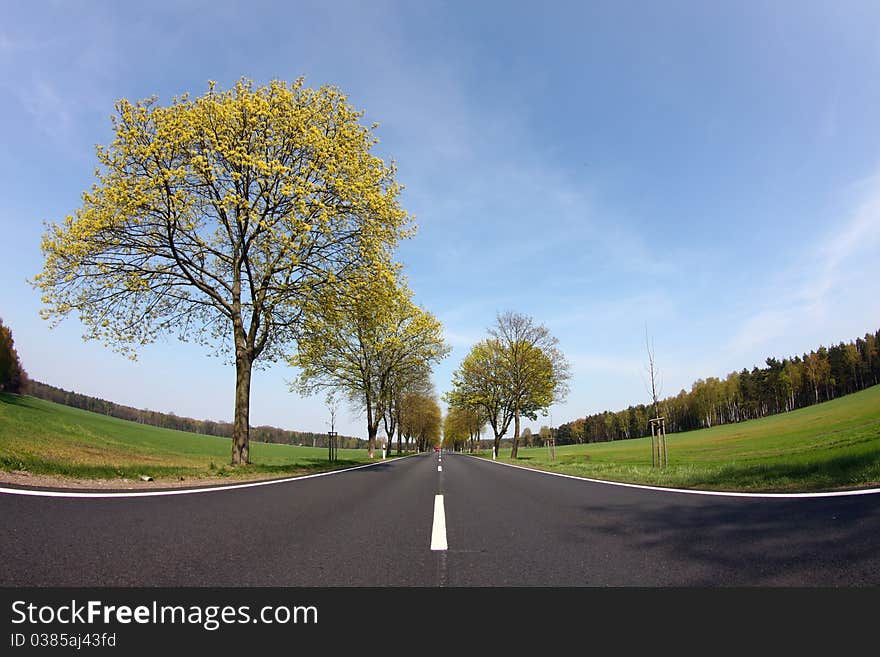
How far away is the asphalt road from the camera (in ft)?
9.37

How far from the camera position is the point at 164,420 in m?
130

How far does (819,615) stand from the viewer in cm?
227

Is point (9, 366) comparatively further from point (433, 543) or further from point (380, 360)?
point (433, 543)

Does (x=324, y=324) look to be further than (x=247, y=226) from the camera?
Yes

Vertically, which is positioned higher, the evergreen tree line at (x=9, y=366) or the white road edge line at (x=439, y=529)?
the evergreen tree line at (x=9, y=366)

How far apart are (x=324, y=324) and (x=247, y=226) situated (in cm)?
413

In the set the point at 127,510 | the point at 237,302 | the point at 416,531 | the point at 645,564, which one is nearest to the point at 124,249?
the point at 237,302

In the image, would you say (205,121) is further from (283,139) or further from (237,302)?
(237,302)

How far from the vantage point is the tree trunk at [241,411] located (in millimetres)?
13719

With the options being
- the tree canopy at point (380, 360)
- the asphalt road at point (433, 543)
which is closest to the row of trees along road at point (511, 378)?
the tree canopy at point (380, 360)

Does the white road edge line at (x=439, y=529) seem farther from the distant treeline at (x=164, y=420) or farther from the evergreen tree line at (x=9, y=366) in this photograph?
the distant treeline at (x=164, y=420)

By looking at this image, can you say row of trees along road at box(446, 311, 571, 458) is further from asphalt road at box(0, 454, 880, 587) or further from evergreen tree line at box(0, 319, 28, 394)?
evergreen tree line at box(0, 319, 28, 394)

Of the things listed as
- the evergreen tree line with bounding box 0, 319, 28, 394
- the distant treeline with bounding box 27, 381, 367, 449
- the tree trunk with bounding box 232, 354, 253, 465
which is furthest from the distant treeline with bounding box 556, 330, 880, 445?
the evergreen tree line with bounding box 0, 319, 28, 394

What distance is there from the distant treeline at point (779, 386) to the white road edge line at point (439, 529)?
293ft
